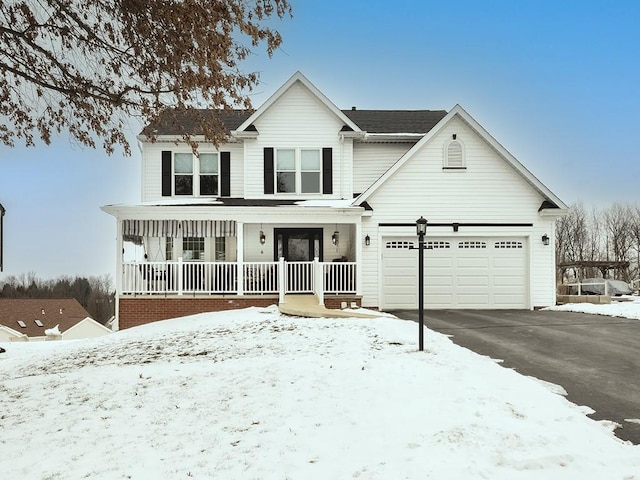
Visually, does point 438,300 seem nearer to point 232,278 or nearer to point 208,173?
point 232,278

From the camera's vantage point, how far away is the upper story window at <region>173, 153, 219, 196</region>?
57.9 feet

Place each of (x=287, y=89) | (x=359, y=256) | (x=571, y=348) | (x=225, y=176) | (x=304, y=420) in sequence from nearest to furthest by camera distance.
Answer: (x=304, y=420) < (x=571, y=348) < (x=359, y=256) < (x=287, y=89) < (x=225, y=176)

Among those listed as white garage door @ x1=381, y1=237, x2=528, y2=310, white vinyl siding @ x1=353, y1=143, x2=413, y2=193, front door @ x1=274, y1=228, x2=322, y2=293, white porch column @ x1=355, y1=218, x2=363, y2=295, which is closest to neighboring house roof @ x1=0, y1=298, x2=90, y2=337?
front door @ x1=274, y1=228, x2=322, y2=293

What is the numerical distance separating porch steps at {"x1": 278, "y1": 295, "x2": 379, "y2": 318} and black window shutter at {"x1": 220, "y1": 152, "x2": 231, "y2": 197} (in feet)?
16.0

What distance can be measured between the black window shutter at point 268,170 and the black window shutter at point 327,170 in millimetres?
1757

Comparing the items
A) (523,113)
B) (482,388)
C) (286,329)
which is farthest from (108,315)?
(482,388)

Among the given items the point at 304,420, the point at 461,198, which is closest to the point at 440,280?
the point at 461,198

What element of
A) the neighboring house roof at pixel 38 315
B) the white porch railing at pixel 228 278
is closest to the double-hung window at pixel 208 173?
the white porch railing at pixel 228 278

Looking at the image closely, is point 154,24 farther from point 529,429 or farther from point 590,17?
point 590,17

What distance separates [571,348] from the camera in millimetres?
9172

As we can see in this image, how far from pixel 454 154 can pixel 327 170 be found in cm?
418

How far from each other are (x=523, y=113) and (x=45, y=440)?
29612 millimetres

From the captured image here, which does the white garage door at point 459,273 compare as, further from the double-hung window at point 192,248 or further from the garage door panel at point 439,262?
Answer: the double-hung window at point 192,248

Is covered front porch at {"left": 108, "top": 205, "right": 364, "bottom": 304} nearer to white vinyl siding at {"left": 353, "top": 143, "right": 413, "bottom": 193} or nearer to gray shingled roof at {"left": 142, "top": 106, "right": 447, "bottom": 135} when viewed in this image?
white vinyl siding at {"left": 353, "top": 143, "right": 413, "bottom": 193}
